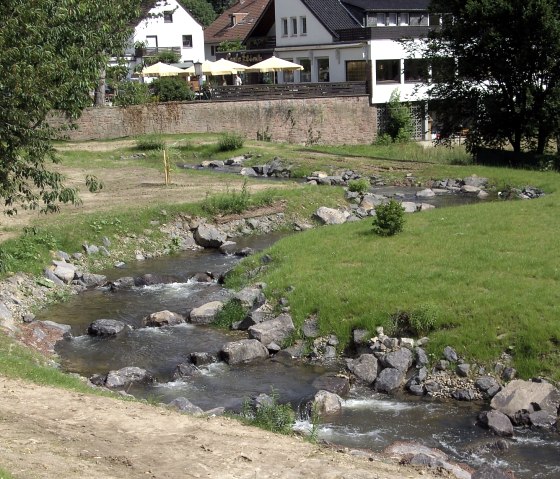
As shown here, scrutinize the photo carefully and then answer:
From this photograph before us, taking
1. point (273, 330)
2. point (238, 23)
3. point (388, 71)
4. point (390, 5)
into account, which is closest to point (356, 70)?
point (388, 71)

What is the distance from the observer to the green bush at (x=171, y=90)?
57.3 meters

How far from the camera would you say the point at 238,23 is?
84.9 meters

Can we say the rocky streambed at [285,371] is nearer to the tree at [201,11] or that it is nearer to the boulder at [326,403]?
the boulder at [326,403]

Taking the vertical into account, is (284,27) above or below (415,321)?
above

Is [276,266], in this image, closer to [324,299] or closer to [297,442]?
[324,299]

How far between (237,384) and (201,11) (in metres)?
102

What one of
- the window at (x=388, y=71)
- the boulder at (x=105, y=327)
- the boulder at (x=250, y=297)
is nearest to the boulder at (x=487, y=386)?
the boulder at (x=250, y=297)

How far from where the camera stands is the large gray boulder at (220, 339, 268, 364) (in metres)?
17.8

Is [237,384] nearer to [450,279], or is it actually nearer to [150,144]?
[450,279]

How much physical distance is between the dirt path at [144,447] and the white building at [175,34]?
72.4 m

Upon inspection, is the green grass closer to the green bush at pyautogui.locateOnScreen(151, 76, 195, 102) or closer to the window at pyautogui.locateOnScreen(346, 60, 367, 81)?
the green bush at pyautogui.locateOnScreen(151, 76, 195, 102)

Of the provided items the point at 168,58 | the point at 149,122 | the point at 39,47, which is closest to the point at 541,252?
the point at 39,47

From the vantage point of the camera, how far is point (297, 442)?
12.3 m

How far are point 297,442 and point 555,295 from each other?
7.22m
